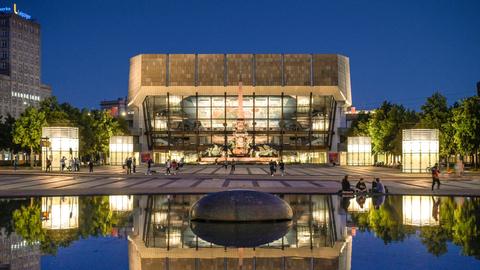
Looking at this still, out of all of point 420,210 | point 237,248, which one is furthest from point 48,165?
point 237,248

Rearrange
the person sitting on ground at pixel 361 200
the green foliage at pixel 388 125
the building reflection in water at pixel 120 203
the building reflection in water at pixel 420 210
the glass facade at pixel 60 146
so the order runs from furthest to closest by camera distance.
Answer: the green foliage at pixel 388 125, the glass facade at pixel 60 146, the person sitting on ground at pixel 361 200, the building reflection in water at pixel 120 203, the building reflection in water at pixel 420 210

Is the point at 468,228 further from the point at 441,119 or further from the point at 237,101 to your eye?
the point at 237,101

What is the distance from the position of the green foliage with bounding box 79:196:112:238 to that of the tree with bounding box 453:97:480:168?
169 ft

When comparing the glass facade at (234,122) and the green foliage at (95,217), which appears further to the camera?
the glass facade at (234,122)

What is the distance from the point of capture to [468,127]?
70562mm

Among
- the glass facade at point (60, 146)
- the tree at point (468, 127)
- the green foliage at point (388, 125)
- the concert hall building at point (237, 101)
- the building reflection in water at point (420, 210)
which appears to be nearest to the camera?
the building reflection in water at point (420, 210)

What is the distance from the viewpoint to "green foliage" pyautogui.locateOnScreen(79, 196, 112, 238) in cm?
1938

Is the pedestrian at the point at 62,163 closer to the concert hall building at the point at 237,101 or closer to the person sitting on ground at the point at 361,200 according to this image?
the person sitting on ground at the point at 361,200

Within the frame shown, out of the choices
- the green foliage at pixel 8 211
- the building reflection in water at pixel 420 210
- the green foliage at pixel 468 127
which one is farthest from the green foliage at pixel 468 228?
the green foliage at pixel 468 127

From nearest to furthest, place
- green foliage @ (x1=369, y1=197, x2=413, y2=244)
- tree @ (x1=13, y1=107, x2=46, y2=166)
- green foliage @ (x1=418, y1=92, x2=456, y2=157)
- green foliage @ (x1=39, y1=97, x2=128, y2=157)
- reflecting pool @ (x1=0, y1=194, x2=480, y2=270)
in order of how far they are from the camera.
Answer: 1. reflecting pool @ (x1=0, y1=194, x2=480, y2=270)
2. green foliage @ (x1=369, y1=197, x2=413, y2=244)
3. green foliage @ (x1=418, y1=92, x2=456, y2=157)
4. tree @ (x1=13, y1=107, x2=46, y2=166)
5. green foliage @ (x1=39, y1=97, x2=128, y2=157)

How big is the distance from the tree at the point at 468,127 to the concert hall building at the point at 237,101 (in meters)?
54.8

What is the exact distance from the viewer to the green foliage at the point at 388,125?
94438mm

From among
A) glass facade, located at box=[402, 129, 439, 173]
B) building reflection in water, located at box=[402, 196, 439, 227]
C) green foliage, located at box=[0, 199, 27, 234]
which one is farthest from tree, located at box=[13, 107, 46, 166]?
building reflection in water, located at box=[402, 196, 439, 227]

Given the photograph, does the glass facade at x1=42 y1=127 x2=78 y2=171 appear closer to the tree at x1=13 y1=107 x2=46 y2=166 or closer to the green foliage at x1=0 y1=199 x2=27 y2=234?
the tree at x1=13 y1=107 x2=46 y2=166
